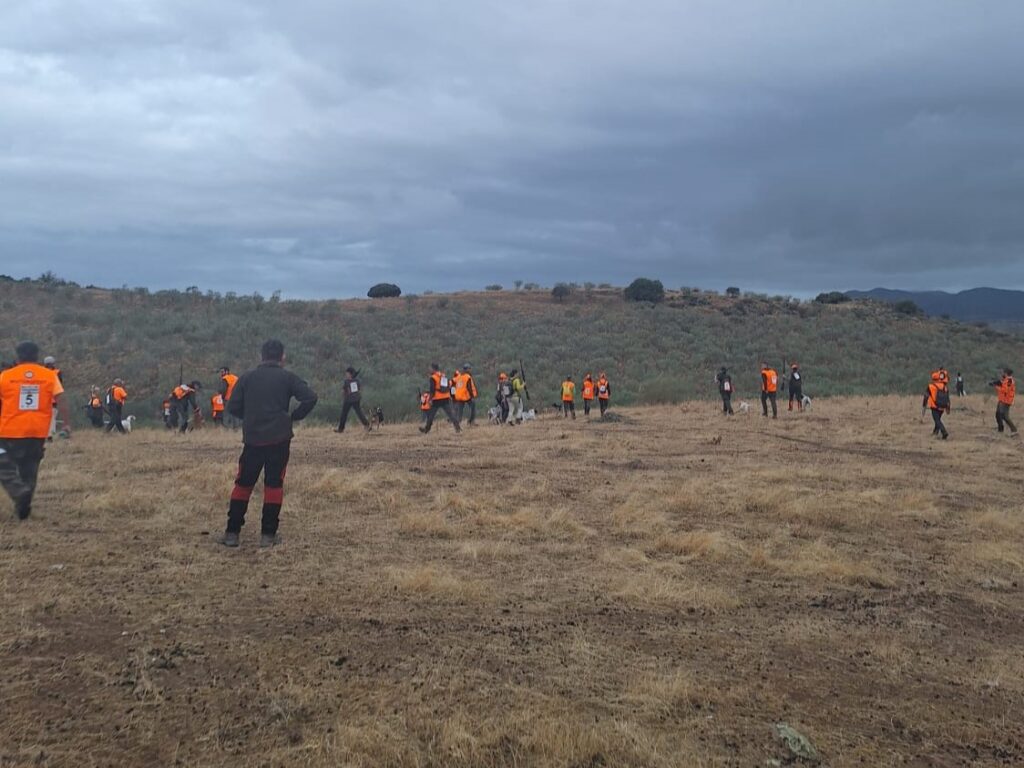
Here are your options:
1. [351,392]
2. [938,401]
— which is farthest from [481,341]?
[938,401]

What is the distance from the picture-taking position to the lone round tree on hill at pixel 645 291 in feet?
216

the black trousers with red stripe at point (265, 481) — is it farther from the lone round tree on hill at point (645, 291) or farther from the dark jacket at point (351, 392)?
the lone round tree on hill at point (645, 291)

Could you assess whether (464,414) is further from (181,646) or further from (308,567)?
(181,646)

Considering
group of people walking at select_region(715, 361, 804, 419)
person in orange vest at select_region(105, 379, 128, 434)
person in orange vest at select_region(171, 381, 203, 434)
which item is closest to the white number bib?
person in orange vest at select_region(171, 381, 203, 434)

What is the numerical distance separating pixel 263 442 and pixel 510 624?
3.03 m

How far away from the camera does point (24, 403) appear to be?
8.23 meters

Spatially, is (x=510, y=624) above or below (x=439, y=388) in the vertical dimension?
below

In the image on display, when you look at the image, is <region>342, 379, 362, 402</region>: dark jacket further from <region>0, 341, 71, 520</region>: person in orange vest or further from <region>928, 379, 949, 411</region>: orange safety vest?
<region>928, 379, 949, 411</region>: orange safety vest

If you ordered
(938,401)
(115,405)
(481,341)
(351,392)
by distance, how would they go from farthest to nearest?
(481,341) < (115,405) < (351,392) < (938,401)

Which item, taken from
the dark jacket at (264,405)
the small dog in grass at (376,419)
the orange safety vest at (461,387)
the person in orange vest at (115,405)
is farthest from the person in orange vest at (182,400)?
the dark jacket at (264,405)

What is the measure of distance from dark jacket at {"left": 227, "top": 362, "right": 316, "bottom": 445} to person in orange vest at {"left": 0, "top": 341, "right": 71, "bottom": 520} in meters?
1.94

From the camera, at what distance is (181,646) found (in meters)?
5.14

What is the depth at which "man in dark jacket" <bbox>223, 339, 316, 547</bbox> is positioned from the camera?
768cm

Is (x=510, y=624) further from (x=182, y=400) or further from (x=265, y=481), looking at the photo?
(x=182, y=400)
